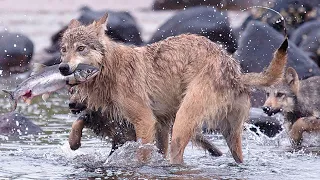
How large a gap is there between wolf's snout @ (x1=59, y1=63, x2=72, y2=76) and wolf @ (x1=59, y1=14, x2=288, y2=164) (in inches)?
2.3

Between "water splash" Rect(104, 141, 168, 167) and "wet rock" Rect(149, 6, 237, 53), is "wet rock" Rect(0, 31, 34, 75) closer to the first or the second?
"wet rock" Rect(149, 6, 237, 53)

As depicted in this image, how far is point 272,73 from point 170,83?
122cm

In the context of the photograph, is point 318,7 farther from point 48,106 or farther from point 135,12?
point 135,12

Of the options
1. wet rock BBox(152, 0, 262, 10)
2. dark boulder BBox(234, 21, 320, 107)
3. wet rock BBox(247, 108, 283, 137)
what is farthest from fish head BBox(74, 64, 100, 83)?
wet rock BBox(152, 0, 262, 10)

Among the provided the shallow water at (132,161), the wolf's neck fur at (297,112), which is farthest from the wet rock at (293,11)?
the shallow water at (132,161)

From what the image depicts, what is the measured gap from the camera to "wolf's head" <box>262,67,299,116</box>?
1255 centimetres

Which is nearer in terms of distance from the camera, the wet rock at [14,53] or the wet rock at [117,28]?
the wet rock at [14,53]

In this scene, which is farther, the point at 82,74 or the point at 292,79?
the point at 292,79

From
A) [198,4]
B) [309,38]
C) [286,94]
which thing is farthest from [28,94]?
[198,4]

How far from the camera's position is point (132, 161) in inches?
396

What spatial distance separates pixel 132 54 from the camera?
10.2 m

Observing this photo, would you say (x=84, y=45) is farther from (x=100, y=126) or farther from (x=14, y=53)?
(x=14, y=53)

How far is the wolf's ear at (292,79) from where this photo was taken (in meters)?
12.8

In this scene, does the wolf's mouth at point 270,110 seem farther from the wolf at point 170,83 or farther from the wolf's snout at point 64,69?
the wolf's snout at point 64,69
